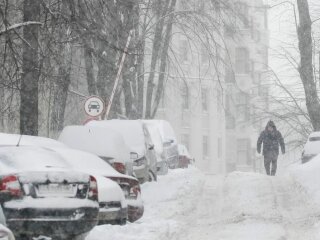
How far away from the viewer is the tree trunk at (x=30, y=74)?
61.9ft

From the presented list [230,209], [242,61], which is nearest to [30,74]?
[230,209]

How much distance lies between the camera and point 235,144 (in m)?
67.7

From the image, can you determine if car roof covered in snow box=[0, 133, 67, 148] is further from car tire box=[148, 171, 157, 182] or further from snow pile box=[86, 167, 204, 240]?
car tire box=[148, 171, 157, 182]

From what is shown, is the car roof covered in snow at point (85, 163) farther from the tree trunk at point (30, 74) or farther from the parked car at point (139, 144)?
the tree trunk at point (30, 74)

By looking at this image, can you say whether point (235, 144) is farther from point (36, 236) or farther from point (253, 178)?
point (36, 236)

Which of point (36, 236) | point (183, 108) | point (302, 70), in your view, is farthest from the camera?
point (183, 108)

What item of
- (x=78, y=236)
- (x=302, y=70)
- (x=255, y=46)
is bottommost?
(x=78, y=236)

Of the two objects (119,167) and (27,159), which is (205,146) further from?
(27,159)

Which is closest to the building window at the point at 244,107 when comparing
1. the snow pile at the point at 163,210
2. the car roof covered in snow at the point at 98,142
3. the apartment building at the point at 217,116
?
the apartment building at the point at 217,116

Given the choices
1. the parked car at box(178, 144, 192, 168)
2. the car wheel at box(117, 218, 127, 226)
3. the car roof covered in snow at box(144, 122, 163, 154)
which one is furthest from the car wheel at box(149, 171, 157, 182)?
the parked car at box(178, 144, 192, 168)

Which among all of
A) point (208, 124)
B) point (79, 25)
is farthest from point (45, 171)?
point (208, 124)

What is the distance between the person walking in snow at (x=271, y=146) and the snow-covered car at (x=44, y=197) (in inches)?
581

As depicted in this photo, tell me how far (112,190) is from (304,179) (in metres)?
9.13

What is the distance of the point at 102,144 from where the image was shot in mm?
15867
